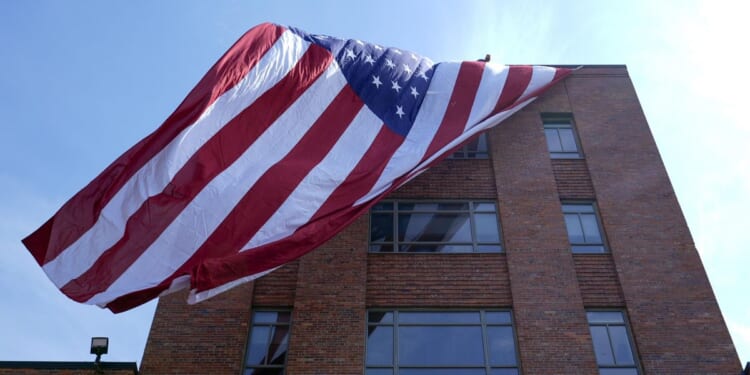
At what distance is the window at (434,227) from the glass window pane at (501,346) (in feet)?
7.02

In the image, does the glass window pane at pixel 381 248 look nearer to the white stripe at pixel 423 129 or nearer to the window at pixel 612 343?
the white stripe at pixel 423 129

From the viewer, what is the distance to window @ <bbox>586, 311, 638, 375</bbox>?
1313 centimetres

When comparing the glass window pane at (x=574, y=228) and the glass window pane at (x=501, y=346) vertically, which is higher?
the glass window pane at (x=574, y=228)

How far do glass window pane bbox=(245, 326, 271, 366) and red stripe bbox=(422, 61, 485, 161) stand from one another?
5.14 meters

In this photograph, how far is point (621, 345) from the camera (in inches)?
531

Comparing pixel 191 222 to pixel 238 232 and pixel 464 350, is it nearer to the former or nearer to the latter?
pixel 238 232

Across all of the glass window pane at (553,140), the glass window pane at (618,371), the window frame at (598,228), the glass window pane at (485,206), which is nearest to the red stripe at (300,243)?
the glass window pane at (485,206)

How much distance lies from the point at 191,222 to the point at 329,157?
10.5ft

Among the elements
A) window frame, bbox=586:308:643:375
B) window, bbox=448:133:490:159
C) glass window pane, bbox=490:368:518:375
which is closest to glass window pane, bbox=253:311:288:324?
glass window pane, bbox=490:368:518:375

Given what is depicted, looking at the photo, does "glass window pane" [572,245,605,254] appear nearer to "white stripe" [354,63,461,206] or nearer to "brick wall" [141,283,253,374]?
"white stripe" [354,63,461,206]

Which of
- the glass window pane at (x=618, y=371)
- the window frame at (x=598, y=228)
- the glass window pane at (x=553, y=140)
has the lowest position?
the glass window pane at (x=618, y=371)

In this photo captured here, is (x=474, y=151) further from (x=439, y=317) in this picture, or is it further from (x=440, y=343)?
(x=440, y=343)

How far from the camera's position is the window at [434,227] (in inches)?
596

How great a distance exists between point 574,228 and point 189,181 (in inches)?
371
